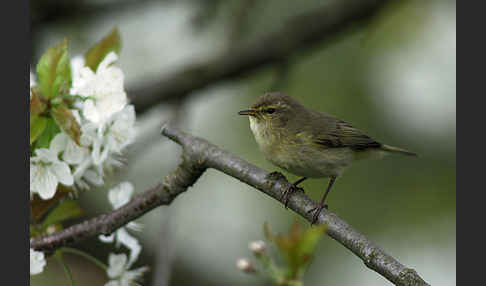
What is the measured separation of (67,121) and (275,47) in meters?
3.77

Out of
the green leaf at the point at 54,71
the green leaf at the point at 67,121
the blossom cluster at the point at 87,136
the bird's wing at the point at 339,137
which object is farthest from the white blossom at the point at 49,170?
the bird's wing at the point at 339,137

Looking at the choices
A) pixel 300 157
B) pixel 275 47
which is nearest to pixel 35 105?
pixel 300 157

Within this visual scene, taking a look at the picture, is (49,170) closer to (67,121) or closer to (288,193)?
(67,121)

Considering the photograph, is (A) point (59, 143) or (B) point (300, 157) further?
(B) point (300, 157)

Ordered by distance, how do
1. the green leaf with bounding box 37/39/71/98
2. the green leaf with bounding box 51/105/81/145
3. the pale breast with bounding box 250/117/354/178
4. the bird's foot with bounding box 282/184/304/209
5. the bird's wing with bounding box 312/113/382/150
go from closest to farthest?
the green leaf with bounding box 51/105/81/145 < the green leaf with bounding box 37/39/71/98 < the bird's foot with bounding box 282/184/304/209 < the pale breast with bounding box 250/117/354/178 < the bird's wing with bounding box 312/113/382/150

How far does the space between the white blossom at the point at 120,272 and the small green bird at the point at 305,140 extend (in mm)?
1447

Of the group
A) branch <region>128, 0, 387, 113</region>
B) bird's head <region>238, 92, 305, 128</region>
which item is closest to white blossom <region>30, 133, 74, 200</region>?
bird's head <region>238, 92, 305, 128</region>

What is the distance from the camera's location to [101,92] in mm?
2496

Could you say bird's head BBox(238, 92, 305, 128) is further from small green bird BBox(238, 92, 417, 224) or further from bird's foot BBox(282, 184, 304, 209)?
bird's foot BBox(282, 184, 304, 209)

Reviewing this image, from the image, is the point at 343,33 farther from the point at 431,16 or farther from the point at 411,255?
the point at 411,255

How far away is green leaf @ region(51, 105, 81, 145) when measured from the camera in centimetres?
240

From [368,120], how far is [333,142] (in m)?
2.82

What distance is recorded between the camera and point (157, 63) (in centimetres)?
874

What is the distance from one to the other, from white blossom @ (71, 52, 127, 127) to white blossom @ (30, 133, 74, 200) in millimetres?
201
